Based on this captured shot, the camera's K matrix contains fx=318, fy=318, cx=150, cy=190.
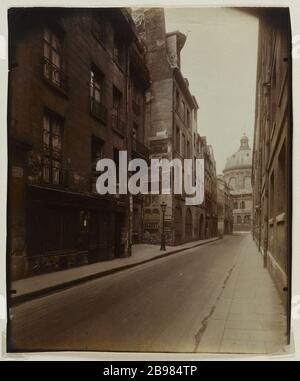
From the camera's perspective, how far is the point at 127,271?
6.50 meters

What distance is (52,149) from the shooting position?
5395mm

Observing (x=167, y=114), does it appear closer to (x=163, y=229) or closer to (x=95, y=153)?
(x=95, y=153)

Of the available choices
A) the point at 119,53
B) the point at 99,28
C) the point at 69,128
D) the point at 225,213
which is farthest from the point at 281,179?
the point at 99,28

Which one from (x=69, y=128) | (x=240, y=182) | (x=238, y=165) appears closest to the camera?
(x=69, y=128)

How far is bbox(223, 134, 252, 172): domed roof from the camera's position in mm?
5336

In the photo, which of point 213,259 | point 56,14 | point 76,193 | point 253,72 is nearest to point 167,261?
point 213,259

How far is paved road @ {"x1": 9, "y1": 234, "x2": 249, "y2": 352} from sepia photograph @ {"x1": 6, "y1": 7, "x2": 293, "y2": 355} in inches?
0.8

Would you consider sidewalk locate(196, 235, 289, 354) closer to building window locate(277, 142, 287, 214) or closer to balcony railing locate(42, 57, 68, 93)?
building window locate(277, 142, 287, 214)

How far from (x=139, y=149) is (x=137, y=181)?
0.67m

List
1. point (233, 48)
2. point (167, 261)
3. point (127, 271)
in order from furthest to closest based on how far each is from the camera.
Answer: point (127, 271) → point (167, 261) → point (233, 48)

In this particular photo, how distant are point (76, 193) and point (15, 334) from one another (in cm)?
234

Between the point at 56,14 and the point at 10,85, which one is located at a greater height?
the point at 56,14

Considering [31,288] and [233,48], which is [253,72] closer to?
[233,48]

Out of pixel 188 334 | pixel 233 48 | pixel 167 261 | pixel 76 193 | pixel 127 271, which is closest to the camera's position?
pixel 188 334
